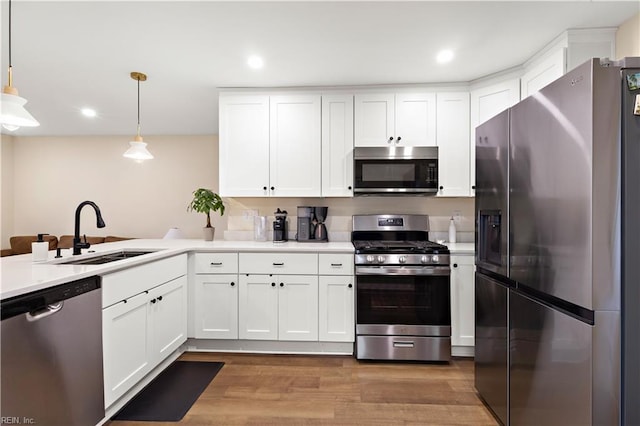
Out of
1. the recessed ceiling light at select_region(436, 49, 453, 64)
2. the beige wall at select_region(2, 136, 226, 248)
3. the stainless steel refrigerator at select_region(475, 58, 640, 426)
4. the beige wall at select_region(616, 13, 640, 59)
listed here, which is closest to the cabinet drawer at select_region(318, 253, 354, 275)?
the stainless steel refrigerator at select_region(475, 58, 640, 426)

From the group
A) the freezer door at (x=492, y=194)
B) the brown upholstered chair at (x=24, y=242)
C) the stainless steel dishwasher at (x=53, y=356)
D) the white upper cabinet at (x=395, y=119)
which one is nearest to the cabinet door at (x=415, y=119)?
the white upper cabinet at (x=395, y=119)

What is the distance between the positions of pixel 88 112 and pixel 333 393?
13.6ft

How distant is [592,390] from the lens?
3.95 feet

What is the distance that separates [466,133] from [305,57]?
1.64m

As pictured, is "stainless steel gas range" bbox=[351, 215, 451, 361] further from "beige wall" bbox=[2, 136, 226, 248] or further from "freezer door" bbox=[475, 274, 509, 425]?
"beige wall" bbox=[2, 136, 226, 248]

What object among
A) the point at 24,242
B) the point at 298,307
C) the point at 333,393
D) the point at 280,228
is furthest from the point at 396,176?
the point at 24,242

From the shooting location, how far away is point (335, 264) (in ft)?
9.28

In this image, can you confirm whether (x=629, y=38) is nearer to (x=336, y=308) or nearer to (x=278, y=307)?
(x=336, y=308)

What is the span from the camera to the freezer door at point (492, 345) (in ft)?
5.96

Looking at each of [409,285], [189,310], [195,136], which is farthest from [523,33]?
[195,136]

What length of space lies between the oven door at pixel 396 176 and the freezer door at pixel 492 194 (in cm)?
90

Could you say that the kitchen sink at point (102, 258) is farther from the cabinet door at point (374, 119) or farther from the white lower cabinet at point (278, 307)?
the cabinet door at point (374, 119)

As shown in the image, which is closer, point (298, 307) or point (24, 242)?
point (298, 307)

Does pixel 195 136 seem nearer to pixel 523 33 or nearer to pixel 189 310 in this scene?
pixel 189 310
